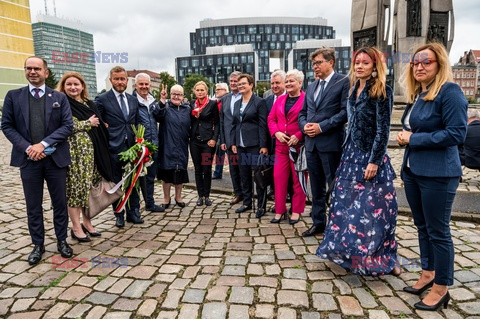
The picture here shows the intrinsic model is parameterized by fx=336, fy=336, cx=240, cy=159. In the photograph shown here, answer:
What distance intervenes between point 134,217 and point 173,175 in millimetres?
1074

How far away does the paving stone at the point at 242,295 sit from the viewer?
289 centimetres

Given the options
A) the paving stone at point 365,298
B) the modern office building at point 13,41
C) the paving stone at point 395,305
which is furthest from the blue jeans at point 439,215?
the modern office building at point 13,41

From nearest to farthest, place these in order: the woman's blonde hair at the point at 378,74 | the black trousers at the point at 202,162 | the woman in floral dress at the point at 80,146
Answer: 1. the woman's blonde hair at the point at 378,74
2. the woman in floral dress at the point at 80,146
3. the black trousers at the point at 202,162

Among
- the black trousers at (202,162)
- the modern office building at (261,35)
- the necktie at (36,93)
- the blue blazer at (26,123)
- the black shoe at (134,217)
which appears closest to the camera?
the blue blazer at (26,123)

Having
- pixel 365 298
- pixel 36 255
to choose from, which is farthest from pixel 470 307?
pixel 36 255

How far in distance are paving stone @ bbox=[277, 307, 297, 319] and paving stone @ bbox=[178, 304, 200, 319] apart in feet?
2.19

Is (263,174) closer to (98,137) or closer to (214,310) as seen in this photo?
(98,137)

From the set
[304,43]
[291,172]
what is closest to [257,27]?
[304,43]

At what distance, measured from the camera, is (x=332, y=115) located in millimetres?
4141

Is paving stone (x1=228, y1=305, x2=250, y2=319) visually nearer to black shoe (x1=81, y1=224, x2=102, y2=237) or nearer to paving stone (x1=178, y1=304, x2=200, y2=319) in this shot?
paving stone (x1=178, y1=304, x2=200, y2=319)

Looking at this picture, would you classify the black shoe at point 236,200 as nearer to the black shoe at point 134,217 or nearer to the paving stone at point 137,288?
the black shoe at point 134,217

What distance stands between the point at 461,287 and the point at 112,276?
332cm

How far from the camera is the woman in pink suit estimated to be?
15.6ft

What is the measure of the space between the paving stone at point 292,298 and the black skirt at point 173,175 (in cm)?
338
